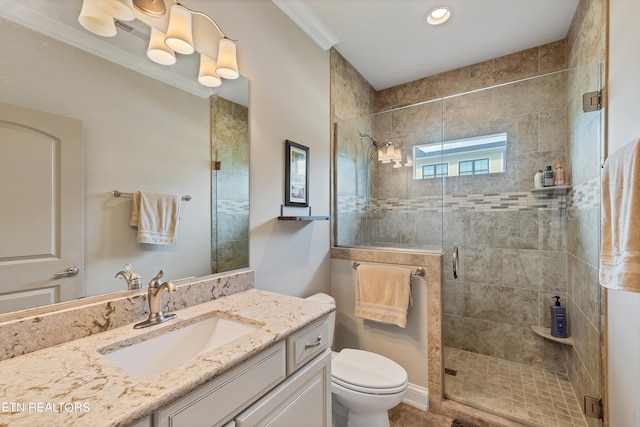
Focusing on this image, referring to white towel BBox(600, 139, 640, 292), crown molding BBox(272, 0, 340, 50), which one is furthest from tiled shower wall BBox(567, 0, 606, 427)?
crown molding BBox(272, 0, 340, 50)

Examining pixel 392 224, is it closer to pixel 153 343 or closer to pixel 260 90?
pixel 260 90

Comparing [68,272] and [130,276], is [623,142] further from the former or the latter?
[68,272]

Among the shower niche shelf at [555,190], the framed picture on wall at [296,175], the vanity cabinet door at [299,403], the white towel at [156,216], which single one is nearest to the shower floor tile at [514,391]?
the vanity cabinet door at [299,403]

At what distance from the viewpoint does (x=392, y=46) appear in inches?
92.7

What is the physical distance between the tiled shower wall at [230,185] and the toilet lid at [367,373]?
839mm

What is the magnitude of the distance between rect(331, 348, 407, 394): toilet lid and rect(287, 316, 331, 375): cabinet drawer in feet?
1.43

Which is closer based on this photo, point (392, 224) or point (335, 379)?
point (335, 379)

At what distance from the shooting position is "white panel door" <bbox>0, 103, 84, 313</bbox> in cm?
82

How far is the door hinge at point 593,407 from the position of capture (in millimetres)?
1469

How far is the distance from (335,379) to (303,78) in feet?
6.68

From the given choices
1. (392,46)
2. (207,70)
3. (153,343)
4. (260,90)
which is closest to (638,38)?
(392,46)

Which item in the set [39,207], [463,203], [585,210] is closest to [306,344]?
[39,207]

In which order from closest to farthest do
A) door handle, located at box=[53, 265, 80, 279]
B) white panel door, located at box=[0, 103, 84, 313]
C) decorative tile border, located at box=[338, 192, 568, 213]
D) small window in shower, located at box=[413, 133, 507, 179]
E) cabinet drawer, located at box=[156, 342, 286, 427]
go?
cabinet drawer, located at box=[156, 342, 286, 427]
white panel door, located at box=[0, 103, 84, 313]
door handle, located at box=[53, 265, 80, 279]
decorative tile border, located at box=[338, 192, 568, 213]
small window in shower, located at box=[413, 133, 507, 179]

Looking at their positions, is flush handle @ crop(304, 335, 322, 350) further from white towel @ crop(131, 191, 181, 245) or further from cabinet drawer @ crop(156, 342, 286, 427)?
white towel @ crop(131, 191, 181, 245)
